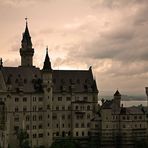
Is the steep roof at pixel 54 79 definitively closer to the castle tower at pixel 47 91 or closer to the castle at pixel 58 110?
the castle at pixel 58 110

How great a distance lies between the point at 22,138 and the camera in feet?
375

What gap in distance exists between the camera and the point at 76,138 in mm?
124000

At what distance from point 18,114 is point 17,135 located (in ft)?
16.3

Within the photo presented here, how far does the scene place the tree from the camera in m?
114

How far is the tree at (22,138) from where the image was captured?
11412 centimetres

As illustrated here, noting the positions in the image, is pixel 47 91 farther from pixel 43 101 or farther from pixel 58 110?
pixel 58 110

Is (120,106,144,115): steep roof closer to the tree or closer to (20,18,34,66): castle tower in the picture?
the tree

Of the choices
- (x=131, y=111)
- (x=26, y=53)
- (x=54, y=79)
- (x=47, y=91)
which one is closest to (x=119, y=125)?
(x=131, y=111)

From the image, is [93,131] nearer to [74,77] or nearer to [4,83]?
[74,77]

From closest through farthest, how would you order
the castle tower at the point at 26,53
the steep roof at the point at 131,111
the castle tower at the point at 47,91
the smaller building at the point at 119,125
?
the castle tower at the point at 47,91 < the smaller building at the point at 119,125 < the steep roof at the point at 131,111 < the castle tower at the point at 26,53

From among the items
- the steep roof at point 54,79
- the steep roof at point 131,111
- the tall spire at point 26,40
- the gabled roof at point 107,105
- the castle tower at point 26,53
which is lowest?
the steep roof at point 131,111

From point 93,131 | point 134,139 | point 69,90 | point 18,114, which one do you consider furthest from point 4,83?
point 134,139

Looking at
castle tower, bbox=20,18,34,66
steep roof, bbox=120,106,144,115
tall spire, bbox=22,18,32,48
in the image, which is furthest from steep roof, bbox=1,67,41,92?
steep roof, bbox=120,106,144,115

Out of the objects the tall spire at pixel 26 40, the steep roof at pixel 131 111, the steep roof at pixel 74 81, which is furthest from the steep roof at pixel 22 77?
the steep roof at pixel 131 111
